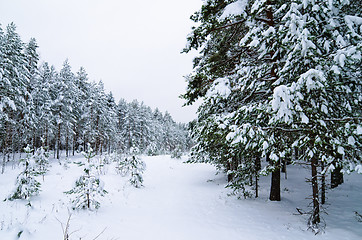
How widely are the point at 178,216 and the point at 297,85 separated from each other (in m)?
6.28

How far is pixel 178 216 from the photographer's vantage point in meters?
7.41

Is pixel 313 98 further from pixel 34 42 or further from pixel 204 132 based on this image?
pixel 34 42

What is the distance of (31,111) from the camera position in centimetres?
2233

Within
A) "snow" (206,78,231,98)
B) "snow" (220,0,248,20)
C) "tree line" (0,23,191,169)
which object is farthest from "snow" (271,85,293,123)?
"tree line" (0,23,191,169)

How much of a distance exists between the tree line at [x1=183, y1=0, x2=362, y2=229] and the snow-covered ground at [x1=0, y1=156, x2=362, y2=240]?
3.13ft

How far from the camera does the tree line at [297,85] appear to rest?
469cm

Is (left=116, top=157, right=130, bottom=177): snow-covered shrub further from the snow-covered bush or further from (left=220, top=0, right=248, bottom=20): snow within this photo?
(left=220, top=0, right=248, bottom=20): snow

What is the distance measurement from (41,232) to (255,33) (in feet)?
27.9

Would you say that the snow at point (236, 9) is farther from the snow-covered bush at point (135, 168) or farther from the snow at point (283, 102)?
the snow-covered bush at point (135, 168)

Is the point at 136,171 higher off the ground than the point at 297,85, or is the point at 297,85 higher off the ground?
the point at 297,85

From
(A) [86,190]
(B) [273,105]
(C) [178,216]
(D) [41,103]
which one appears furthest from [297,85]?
(D) [41,103]

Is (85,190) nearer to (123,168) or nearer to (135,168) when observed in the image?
(135,168)

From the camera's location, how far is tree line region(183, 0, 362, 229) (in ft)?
15.4

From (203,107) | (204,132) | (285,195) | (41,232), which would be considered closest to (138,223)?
(41,232)
